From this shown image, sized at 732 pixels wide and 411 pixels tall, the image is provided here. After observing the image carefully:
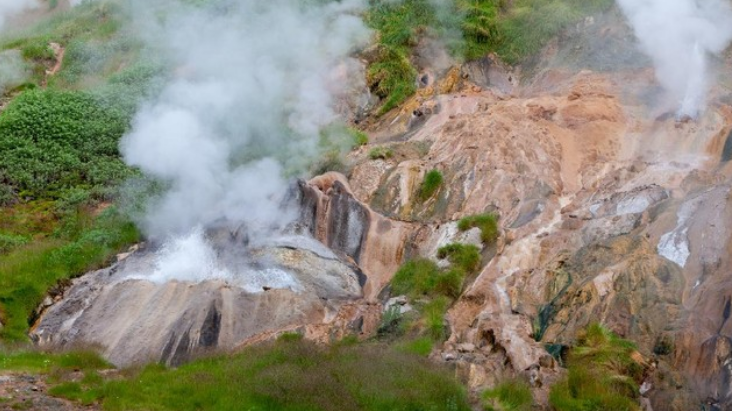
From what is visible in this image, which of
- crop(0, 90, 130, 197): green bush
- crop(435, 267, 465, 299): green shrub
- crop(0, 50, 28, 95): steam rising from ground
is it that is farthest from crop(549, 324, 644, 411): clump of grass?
crop(0, 50, 28, 95): steam rising from ground

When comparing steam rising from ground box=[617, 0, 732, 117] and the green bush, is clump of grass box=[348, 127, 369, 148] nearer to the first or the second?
the green bush

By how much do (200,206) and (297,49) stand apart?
634 centimetres

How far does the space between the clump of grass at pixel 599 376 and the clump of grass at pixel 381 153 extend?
5843 millimetres

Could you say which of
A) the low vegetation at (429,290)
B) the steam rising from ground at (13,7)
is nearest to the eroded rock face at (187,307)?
the low vegetation at (429,290)

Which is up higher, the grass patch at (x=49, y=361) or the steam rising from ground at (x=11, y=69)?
the steam rising from ground at (x=11, y=69)

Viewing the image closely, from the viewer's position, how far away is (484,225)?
1175 centimetres

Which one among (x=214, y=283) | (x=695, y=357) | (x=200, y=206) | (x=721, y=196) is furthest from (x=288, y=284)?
(x=721, y=196)

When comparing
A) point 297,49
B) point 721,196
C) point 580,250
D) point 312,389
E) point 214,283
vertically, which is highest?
point 297,49

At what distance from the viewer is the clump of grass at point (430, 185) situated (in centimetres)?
1300

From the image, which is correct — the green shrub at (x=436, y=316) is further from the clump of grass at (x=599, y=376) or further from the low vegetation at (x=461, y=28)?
the low vegetation at (x=461, y=28)

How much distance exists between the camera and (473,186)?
12883 mm

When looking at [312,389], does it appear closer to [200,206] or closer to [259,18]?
[200,206]

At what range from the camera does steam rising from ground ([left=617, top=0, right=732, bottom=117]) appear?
14.8 m

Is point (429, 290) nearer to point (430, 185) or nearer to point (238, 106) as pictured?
point (430, 185)
